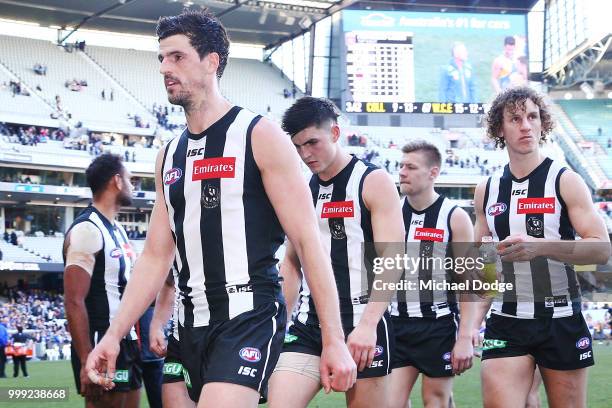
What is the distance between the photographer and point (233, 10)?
53.0 metres

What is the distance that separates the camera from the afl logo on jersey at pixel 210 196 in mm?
4062

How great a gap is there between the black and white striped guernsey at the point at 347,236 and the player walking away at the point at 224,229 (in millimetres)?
1596

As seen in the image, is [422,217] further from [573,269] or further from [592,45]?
Result: [592,45]

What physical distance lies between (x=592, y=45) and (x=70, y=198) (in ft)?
108

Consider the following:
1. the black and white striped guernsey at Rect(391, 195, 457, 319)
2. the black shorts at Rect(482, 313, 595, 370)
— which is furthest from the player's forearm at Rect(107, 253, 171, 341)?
the black and white striped guernsey at Rect(391, 195, 457, 319)

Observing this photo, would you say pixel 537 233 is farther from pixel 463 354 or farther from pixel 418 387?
pixel 418 387

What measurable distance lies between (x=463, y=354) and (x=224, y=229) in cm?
337

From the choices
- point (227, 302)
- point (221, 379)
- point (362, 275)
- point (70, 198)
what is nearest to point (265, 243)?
point (227, 302)

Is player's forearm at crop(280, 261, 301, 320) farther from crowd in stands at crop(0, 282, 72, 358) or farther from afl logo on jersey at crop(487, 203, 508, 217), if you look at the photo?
crowd in stands at crop(0, 282, 72, 358)

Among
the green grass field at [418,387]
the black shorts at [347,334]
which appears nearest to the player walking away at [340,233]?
the black shorts at [347,334]

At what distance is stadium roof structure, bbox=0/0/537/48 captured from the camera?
169 ft

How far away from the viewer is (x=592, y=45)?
2307 inches

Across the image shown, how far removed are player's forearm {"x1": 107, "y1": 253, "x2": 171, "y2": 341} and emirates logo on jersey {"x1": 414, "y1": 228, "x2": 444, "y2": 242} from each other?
3598 mm

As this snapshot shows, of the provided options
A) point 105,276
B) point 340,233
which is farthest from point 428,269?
point 105,276
